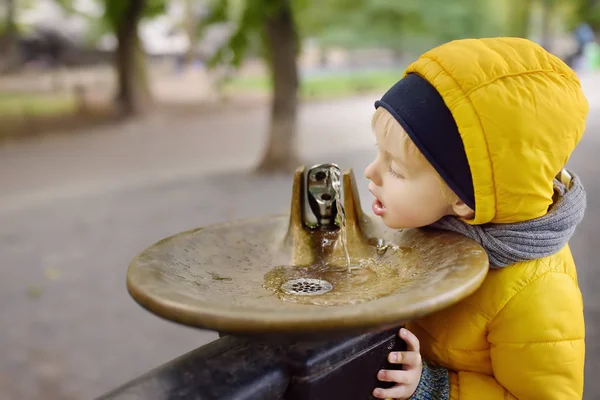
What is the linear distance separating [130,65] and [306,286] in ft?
34.1

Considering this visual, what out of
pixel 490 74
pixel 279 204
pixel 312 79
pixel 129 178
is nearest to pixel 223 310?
pixel 490 74

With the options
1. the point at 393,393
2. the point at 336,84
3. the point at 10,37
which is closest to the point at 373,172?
the point at 393,393

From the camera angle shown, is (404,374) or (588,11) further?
(588,11)

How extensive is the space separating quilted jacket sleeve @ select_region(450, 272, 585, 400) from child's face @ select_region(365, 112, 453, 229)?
22 cm

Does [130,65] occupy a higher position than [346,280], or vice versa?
[346,280]

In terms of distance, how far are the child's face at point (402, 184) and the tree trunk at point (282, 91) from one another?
5199mm

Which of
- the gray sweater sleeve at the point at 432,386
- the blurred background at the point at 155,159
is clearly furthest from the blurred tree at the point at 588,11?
the gray sweater sleeve at the point at 432,386

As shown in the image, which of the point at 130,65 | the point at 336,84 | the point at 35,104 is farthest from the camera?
the point at 336,84

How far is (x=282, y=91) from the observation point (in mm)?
6535

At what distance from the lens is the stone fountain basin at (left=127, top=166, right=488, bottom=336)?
83cm

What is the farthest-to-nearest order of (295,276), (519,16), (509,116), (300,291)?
(519,16) < (295,276) < (300,291) < (509,116)

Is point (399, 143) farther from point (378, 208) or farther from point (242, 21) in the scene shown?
point (242, 21)

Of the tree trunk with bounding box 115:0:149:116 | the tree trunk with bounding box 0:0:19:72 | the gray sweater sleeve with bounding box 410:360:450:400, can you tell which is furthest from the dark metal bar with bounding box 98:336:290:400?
the tree trunk with bounding box 0:0:19:72

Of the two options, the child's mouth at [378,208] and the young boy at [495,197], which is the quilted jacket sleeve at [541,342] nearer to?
the young boy at [495,197]
